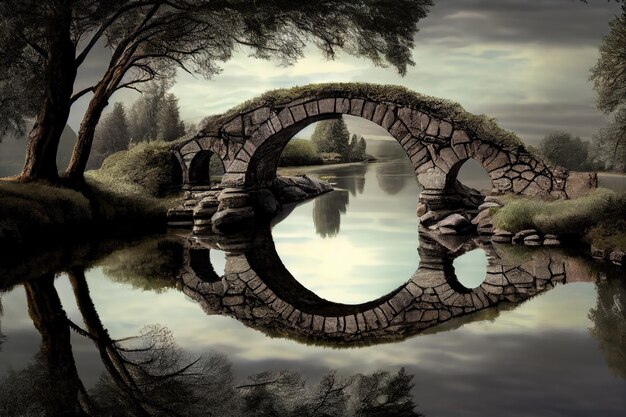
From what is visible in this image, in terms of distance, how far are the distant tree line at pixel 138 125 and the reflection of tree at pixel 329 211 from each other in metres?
12.4

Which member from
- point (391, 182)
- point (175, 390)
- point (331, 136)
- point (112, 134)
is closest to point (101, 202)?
point (175, 390)

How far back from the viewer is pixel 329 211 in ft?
56.5

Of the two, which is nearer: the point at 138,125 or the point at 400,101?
the point at 400,101

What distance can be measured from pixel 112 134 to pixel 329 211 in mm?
19459

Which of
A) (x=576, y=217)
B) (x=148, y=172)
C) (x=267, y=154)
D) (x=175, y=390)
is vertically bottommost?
(x=175, y=390)

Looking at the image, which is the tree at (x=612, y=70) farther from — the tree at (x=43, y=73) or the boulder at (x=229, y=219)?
the tree at (x=43, y=73)

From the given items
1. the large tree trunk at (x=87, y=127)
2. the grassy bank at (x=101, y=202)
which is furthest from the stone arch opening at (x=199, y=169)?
the large tree trunk at (x=87, y=127)

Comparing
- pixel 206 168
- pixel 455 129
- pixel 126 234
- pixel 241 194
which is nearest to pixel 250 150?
pixel 241 194

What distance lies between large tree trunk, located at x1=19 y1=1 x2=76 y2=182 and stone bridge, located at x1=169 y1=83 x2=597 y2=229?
3.44 metres

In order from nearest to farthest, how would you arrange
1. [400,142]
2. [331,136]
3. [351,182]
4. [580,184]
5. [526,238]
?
[526,238], [580,184], [400,142], [351,182], [331,136]

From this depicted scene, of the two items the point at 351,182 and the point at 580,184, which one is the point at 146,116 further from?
the point at 580,184

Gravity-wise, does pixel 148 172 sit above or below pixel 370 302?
above

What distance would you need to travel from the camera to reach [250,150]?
1496cm

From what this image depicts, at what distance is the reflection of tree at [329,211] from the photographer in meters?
13.8
